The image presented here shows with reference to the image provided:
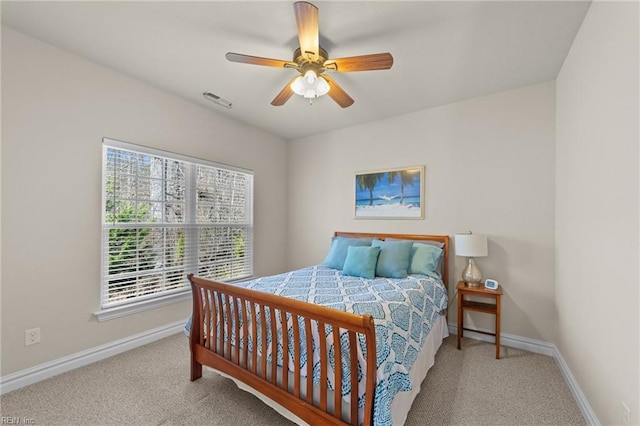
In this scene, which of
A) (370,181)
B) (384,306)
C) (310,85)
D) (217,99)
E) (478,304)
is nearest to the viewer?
(384,306)

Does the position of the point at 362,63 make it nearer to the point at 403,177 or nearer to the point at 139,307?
the point at 403,177

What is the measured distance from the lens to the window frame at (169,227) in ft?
8.27

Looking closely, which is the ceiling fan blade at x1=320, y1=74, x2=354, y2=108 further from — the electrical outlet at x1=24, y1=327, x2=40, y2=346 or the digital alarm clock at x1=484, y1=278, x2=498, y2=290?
the electrical outlet at x1=24, y1=327, x2=40, y2=346

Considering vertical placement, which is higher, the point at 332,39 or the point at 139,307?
the point at 332,39

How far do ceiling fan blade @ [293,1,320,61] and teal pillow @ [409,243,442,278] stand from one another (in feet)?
7.00

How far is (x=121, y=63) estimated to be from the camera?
245 centimetres

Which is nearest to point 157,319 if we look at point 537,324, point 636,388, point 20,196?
point 20,196

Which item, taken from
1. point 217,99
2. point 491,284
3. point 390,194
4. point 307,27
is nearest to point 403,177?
point 390,194

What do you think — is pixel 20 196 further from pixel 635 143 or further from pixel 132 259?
pixel 635 143

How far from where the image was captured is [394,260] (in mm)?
2793

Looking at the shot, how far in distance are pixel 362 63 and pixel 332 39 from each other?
38cm


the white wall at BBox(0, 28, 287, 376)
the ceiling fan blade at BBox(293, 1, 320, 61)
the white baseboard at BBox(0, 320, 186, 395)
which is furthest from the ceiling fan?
the white baseboard at BBox(0, 320, 186, 395)

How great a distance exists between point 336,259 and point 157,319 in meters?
2.03

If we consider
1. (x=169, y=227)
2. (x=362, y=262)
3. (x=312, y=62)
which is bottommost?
(x=362, y=262)
